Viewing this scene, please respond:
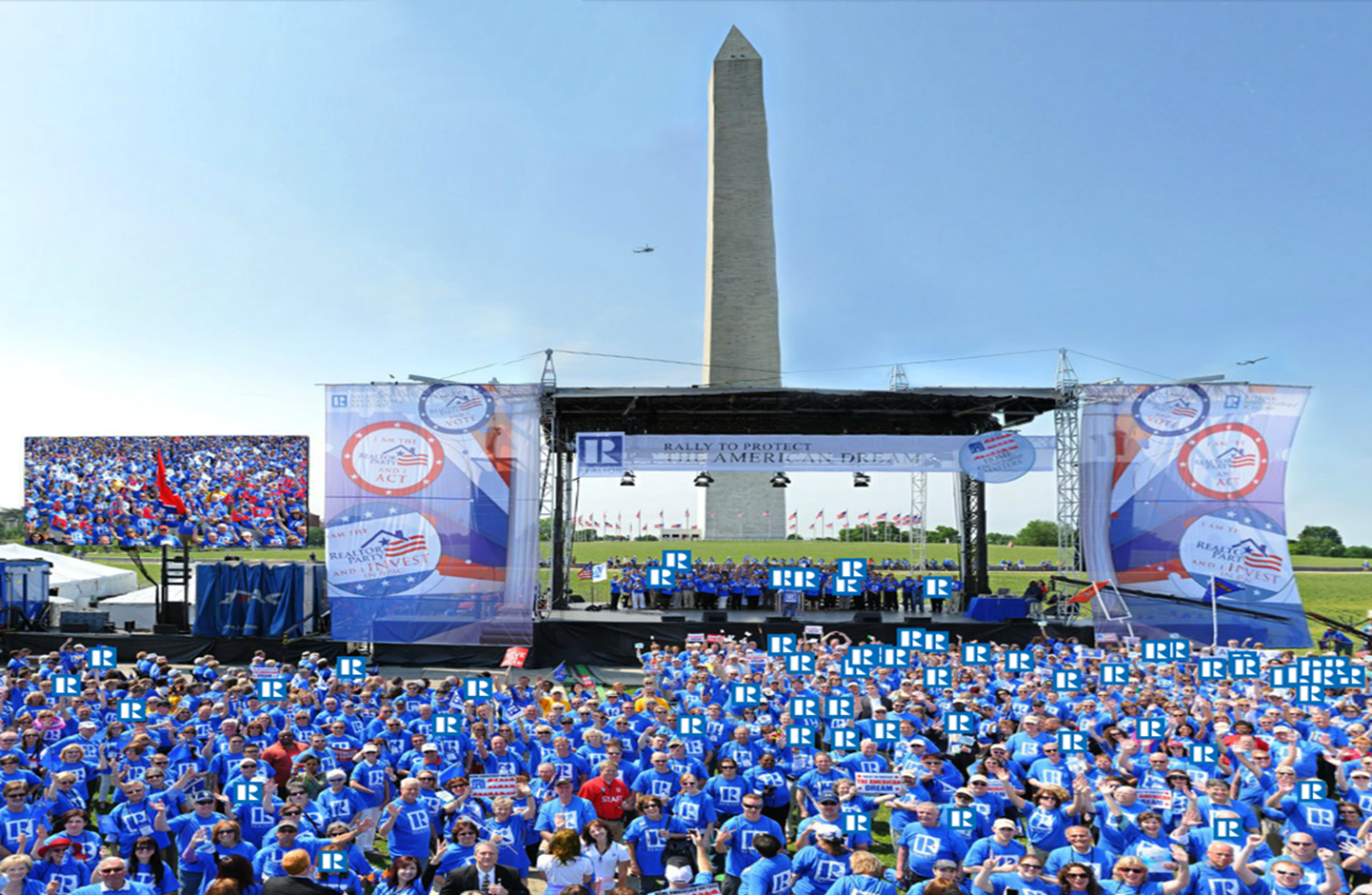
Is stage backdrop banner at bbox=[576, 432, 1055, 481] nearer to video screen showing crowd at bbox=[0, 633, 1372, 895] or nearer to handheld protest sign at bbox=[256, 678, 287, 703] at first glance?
video screen showing crowd at bbox=[0, 633, 1372, 895]

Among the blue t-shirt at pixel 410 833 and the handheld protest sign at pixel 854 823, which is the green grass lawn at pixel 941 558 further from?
the handheld protest sign at pixel 854 823

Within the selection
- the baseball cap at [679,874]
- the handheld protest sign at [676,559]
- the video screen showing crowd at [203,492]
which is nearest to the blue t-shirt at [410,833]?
the baseball cap at [679,874]

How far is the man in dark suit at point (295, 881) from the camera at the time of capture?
5.46 m

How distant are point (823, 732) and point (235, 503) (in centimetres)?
1817

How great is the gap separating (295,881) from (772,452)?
17935mm

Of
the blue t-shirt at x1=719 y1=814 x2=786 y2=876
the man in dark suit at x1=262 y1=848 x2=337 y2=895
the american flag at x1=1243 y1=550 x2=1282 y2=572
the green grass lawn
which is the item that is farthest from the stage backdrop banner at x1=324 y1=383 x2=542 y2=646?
the american flag at x1=1243 y1=550 x2=1282 y2=572

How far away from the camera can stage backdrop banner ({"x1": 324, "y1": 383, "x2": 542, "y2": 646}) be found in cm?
2150

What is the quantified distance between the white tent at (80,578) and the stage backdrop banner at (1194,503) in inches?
1296

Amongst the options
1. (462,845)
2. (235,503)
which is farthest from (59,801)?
(235,503)

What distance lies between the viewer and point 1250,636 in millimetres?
21281

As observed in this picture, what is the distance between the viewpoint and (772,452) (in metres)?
22.6

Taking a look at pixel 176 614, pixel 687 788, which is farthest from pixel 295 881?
pixel 176 614

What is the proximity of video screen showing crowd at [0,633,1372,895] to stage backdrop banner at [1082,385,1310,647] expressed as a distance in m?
9.22

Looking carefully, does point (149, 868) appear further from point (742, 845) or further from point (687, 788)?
point (742, 845)
